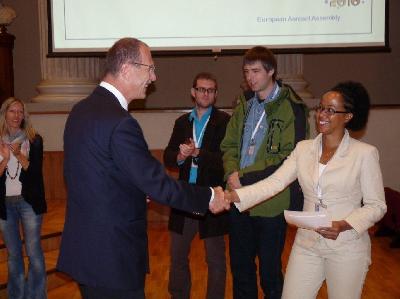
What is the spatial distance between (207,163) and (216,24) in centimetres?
299

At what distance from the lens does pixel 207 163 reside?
363cm

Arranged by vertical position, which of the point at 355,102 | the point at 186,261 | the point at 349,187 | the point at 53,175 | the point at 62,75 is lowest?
the point at 186,261

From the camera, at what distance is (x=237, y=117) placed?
3461 millimetres

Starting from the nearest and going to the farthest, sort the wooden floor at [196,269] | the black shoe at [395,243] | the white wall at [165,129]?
the wooden floor at [196,269] < the black shoe at [395,243] < the white wall at [165,129]

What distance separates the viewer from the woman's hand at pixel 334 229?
2545 mm

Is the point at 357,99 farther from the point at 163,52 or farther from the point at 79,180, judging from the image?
the point at 163,52

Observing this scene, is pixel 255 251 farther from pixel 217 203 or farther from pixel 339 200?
pixel 339 200

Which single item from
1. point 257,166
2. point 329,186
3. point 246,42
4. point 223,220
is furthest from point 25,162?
point 246,42

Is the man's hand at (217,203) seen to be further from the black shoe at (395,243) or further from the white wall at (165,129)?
the white wall at (165,129)

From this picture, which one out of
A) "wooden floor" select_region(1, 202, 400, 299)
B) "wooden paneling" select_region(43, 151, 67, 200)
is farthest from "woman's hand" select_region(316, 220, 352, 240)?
"wooden paneling" select_region(43, 151, 67, 200)

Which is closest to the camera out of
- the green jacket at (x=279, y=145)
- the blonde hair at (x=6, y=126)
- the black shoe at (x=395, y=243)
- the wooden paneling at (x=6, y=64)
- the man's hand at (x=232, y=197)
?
the man's hand at (x=232, y=197)

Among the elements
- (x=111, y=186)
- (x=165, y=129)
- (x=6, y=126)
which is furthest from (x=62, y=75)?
(x=111, y=186)

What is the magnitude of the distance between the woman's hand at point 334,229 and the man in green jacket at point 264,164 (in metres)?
0.64

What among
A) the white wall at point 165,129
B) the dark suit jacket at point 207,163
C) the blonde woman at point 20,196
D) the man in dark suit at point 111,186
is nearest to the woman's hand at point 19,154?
the blonde woman at point 20,196
